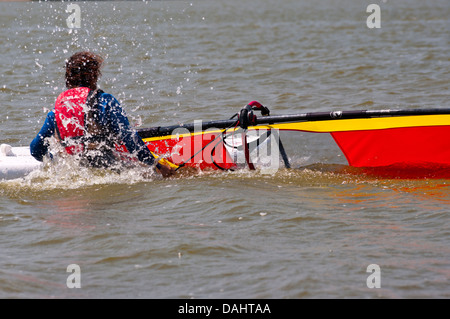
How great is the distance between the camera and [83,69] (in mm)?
4812

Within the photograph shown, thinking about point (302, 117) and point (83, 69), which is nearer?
point (83, 69)

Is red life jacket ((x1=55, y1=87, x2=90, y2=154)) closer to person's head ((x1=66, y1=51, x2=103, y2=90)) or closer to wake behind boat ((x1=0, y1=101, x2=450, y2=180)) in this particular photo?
person's head ((x1=66, y1=51, x2=103, y2=90))

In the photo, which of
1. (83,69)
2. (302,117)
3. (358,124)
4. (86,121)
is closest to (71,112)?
(86,121)

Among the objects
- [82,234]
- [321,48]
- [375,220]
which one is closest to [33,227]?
[82,234]

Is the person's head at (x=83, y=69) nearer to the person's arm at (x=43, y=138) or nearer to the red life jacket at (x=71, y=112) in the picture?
the red life jacket at (x=71, y=112)

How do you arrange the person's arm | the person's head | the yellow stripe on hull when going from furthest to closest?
the yellow stripe on hull → the person's arm → the person's head

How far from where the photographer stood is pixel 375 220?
427cm

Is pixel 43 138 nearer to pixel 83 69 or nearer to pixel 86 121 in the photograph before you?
pixel 86 121

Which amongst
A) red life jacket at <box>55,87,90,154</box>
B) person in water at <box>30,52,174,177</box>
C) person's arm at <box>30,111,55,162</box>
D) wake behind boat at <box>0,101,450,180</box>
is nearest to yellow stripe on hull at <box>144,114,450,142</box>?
wake behind boat at <box>0,101,450,180</box>

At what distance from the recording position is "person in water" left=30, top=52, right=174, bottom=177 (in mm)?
4777

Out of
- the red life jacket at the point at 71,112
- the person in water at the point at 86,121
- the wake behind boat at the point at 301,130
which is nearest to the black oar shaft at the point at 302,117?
the wake behind boat at the point at 301,130

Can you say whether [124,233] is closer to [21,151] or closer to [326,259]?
[326,259]

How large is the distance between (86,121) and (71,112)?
0.13 m
